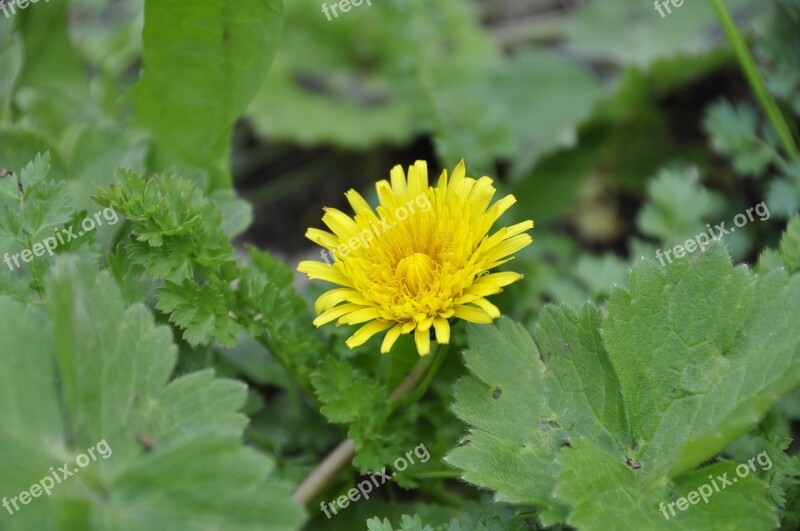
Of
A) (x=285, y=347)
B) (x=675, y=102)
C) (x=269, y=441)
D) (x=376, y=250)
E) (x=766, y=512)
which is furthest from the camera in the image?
(x=675, y=102)

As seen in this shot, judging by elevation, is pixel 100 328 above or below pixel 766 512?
above

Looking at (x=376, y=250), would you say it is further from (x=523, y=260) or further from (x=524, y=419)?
(x=523, y=260)

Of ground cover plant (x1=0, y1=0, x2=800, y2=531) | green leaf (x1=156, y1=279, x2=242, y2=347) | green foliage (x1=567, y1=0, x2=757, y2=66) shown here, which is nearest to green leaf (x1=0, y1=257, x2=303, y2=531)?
ground cover plant (x1=0, y1=0, x2=800, y2=531)

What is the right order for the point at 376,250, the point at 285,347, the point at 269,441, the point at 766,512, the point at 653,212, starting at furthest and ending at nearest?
the point at 653,212 < the point at 269,441 < the point at 285,347 < the point at 376,250 < the point at 766,512

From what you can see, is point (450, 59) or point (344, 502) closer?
point (344, 502)

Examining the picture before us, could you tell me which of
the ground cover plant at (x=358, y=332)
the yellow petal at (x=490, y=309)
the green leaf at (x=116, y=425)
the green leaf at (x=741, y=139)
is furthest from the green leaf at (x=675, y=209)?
the green leaf at (x=116, y=425)

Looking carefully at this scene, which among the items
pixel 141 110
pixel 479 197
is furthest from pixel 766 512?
pixel 141 110

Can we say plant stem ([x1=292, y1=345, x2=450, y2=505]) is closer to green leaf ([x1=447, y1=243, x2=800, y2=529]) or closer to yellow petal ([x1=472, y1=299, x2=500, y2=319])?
green leaf ([x1=447, y1=243, x2=800, y2=529])
